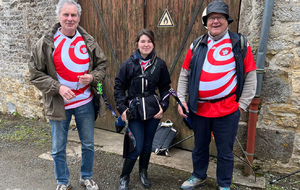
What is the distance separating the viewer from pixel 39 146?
13.2 feet

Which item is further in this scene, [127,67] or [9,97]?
[9,97]

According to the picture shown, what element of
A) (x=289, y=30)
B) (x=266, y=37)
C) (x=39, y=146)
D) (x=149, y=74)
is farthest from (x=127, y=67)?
(x=39, y=146)

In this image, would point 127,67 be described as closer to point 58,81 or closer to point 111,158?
point 58,81

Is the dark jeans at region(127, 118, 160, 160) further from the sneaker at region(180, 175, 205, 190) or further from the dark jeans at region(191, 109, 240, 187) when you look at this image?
the sneaker at region(180, 175, 205, 190)

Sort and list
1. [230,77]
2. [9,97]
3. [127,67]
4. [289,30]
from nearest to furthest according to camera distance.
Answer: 1. [230,77]
2. [127,67]
3. [289,30]
4. [9,97]

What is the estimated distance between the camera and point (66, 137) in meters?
2.55

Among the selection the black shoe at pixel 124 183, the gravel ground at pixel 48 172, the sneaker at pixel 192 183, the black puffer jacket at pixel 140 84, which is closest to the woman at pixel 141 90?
the black puffer jacket at pixel 140 84

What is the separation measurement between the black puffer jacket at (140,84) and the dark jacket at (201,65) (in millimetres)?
335

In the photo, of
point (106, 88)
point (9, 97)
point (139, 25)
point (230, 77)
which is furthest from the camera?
point (9, 97)

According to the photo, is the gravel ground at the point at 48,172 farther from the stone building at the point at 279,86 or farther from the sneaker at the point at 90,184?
the stone building at the point at 279,86

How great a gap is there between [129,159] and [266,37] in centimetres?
203

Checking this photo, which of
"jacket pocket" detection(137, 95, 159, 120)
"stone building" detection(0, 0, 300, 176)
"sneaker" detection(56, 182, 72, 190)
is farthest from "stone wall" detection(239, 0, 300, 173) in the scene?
"sneaker" detection(56, 182, 72, 190)

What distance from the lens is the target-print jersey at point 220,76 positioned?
2.32m

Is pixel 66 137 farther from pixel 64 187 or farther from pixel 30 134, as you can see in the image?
pixel 30 134
